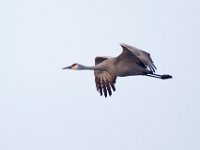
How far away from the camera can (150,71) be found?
3256 centimetres

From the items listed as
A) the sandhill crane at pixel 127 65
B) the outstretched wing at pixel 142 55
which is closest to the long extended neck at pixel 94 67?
the sandhill crane at pixel 127 65

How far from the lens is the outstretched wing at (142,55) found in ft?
98.2

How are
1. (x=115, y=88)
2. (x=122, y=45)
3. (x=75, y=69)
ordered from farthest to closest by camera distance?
(x=115, y=88), (x=75, y=69), (x=122, y=45)

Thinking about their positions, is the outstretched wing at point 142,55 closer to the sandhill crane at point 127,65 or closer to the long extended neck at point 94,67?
the sandhill crane at point 127,65

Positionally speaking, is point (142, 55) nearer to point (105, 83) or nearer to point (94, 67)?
point (94, 67)

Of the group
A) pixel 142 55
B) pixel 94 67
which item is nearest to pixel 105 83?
pixel 94 67

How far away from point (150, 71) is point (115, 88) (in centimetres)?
337

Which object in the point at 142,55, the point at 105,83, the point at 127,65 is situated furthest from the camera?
the point at 105,83

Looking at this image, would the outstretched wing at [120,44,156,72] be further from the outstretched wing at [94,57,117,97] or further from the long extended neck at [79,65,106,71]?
the outstretched wing at [94,57,117,97]

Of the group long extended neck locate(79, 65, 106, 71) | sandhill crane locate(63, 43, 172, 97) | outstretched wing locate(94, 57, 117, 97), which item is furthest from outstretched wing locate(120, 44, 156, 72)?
outstretched wing locate(94, 57, 117, 97)

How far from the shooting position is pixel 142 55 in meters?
31.0

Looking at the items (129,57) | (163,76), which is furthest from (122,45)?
(163,76)

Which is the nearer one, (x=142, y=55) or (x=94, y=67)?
(x=142, y=55)

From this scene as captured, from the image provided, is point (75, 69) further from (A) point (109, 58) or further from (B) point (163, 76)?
(B) point (163, 76)
